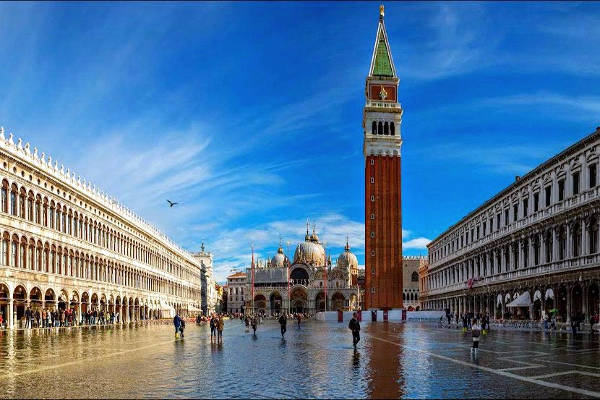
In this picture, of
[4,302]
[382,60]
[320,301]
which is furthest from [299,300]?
[4,302]

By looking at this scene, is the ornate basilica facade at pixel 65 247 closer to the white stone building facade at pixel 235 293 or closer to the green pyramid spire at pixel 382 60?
the green pyramid spire at pixel 382 60

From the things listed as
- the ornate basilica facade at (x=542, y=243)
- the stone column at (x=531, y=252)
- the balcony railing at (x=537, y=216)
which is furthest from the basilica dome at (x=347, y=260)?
the stone column at (x=531, y=252)

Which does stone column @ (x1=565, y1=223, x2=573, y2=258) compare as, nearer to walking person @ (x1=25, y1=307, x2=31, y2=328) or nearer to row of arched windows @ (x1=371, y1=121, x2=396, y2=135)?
walking person @ (x1=25, y1=307, x2=31, y2=328)

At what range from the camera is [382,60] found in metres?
102

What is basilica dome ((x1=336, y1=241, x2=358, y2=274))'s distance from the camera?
171 metres

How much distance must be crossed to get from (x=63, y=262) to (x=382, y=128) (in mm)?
53958

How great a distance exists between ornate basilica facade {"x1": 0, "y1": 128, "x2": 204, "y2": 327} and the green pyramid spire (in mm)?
41536

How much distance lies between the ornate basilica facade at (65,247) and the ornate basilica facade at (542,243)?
115 ft

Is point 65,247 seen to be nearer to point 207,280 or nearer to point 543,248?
point 543,248


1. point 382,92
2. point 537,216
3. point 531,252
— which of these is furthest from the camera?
point 382,92

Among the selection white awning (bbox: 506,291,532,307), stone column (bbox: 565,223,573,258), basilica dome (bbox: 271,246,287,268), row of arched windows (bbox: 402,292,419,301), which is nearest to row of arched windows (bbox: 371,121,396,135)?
white awning (bbox: 506,291,532,307)

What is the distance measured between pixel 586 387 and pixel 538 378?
64.9 inches

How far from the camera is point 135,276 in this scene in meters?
80.5

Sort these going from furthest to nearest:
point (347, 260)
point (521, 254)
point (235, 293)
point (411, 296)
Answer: point (235, 293)
point (347, 260)
point (411, 296)
point (521, 254)
